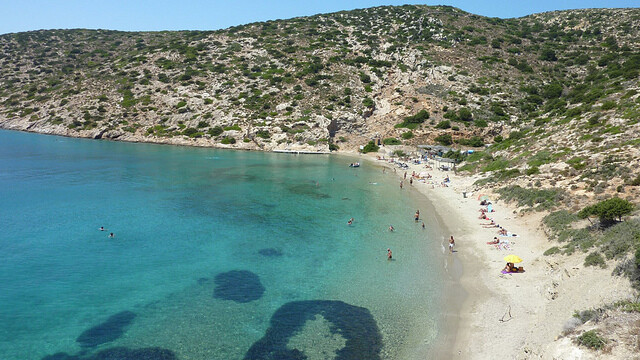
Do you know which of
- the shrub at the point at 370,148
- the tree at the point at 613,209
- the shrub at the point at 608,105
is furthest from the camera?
the shrub at the point at 370,148

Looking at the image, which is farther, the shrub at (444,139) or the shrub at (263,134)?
the shrub at (263,134)

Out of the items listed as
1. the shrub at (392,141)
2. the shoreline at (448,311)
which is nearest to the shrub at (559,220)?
the shoreline at (448,311)

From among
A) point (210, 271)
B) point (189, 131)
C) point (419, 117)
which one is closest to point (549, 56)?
point (419, 117)

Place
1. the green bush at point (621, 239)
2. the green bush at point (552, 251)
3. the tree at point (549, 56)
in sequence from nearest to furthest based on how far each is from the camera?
1. the green bush at point (621, 239)
2. the green bush at point (552, 251)
3. the tree at point (549, 56)

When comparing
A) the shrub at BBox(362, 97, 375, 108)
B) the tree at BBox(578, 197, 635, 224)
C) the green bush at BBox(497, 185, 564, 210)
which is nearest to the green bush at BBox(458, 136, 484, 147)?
the shrub at BBox(362, 97, 375, 108)

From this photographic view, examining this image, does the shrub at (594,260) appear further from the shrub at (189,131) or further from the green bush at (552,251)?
the shrub at (189,131)

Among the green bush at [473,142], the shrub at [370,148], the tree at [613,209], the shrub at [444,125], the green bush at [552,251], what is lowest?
the green bush at [552,251]

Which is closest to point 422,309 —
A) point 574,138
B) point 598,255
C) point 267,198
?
point 598,255
